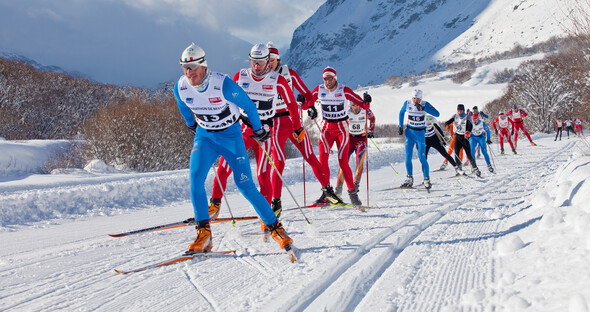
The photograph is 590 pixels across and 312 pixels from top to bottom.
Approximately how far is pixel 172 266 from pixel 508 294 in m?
2.92

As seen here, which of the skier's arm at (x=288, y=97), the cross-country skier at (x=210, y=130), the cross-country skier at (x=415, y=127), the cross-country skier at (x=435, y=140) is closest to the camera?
the cross-country skier at (x=210, y=130)

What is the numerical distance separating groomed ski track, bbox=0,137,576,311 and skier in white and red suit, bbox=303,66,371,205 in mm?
1096

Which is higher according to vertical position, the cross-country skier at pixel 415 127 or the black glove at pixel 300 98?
the black glove at pixel 300 98

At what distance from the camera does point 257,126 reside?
4398 mm

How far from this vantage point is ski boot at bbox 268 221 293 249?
4023 millimetres

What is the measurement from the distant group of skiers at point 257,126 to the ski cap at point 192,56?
1 cm

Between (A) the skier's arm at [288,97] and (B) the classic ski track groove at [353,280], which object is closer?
(B) the classic ski track groove at [353,280]

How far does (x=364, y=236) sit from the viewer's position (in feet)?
14.9

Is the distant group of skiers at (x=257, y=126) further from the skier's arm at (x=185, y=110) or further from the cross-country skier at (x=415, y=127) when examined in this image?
the cross-country skier at (x=415, y=127)

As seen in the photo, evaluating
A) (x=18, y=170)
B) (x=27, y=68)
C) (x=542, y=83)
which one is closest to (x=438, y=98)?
(x=542, y=83)

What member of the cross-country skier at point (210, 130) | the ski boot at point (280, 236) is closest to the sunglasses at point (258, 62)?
the cross-country skier at point (210, 130)

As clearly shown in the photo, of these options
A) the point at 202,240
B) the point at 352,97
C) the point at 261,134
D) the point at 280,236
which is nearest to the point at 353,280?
the point at 280,236

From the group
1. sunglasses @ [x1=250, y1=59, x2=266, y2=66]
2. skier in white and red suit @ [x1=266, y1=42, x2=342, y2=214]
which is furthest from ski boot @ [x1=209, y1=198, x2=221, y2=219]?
sunglasses @ [x1=250, y1=59, x2=266, y2=66]

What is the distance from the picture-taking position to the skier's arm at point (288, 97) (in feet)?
18.0
